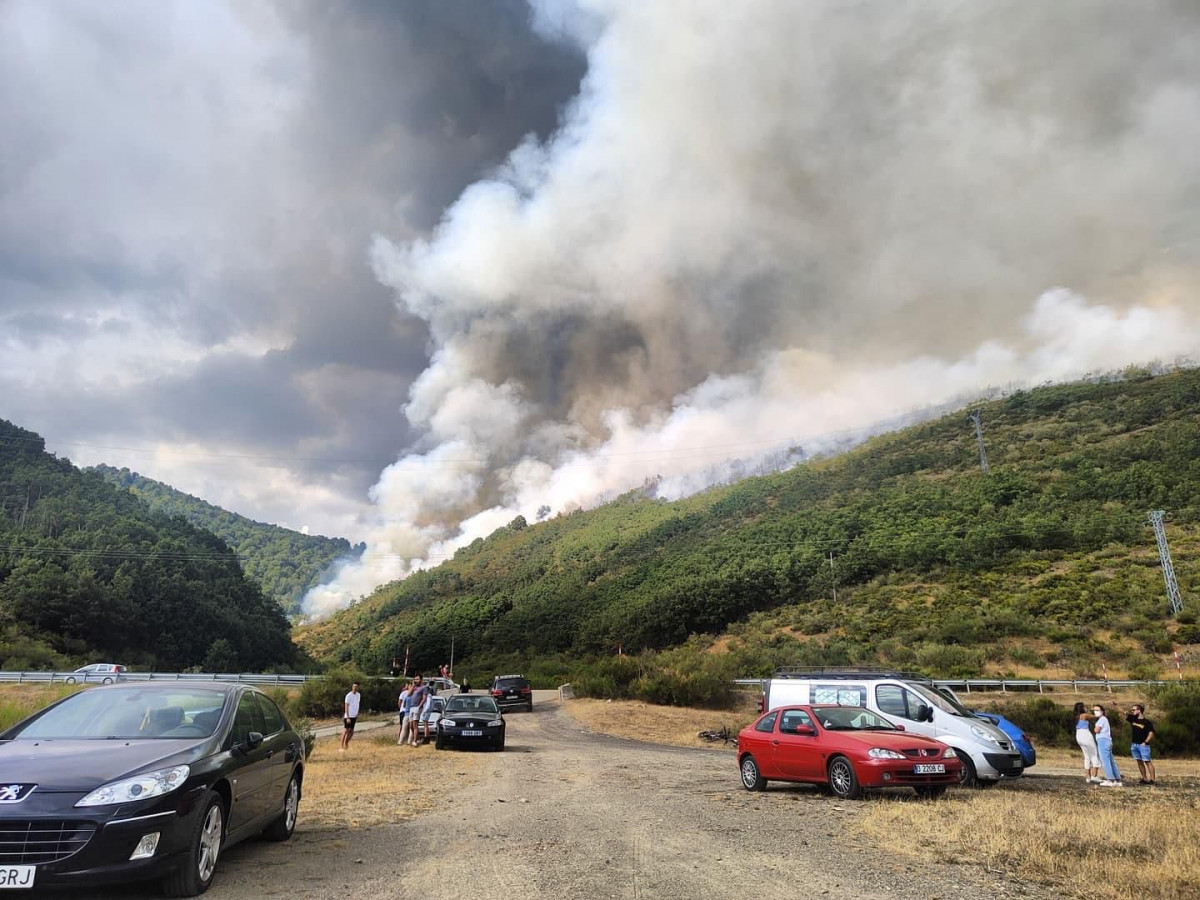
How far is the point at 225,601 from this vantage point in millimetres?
89750

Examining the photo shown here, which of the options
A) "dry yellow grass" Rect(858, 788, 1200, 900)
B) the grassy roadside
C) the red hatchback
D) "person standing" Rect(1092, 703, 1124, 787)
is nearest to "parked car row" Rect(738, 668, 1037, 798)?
the red hatchback

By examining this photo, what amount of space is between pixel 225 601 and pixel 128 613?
51.7 ft

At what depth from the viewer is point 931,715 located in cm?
1273

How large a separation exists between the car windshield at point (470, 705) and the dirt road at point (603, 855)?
8.75m

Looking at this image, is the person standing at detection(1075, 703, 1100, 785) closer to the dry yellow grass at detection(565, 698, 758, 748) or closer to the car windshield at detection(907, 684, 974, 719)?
the car windshield at detection(907, 684, 974, 719)

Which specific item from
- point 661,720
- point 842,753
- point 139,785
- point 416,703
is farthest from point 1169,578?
point 139,785

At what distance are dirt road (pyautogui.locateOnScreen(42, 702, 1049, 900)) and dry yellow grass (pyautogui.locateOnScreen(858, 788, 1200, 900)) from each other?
40cm

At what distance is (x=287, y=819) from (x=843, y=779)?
7651 mm

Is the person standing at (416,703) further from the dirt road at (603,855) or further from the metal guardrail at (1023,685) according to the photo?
the metal guardrail at (1023,685)

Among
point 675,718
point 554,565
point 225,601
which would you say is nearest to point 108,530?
point 225,601

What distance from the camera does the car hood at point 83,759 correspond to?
15.8 ft

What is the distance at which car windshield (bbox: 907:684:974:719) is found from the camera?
12979 millimetres

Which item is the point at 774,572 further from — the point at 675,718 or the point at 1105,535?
the point at 675,718

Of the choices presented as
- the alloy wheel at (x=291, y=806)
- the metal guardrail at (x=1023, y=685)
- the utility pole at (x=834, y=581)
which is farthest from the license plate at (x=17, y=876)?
the utility pole at (x=834, y=581)
